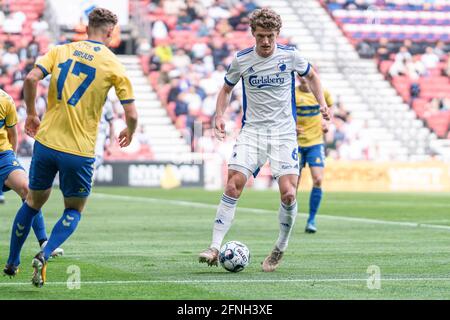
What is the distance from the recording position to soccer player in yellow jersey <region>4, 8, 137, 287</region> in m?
8.91

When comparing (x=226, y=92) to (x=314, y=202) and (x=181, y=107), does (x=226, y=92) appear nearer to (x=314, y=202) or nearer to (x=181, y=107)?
(x=314, y=202)

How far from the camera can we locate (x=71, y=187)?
9039mm

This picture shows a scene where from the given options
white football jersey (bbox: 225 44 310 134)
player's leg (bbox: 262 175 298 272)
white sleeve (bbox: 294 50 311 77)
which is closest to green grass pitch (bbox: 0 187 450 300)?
player's leg (bbox: 262 175 298 272)

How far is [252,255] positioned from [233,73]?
7.85 feet

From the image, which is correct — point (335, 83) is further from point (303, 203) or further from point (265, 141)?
point (265, 141)

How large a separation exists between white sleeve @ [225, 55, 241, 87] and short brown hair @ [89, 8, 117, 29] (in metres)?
2.00

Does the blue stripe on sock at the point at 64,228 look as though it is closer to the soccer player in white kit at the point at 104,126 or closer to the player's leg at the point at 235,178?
the player's leg at the point at 235,178

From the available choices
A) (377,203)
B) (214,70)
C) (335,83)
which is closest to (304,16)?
(335,83)

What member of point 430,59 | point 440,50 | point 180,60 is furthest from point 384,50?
point 180,60

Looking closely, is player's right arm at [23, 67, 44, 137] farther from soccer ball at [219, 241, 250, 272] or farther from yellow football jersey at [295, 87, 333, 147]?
yellow football jersey at [295, 87, 333, 147]

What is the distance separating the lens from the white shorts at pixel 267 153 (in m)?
10.7

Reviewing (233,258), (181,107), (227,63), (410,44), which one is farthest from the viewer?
(410,44)

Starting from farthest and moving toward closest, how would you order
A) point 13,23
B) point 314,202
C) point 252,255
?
1. point 13,23
2. point 314,202
3. point 252,255
